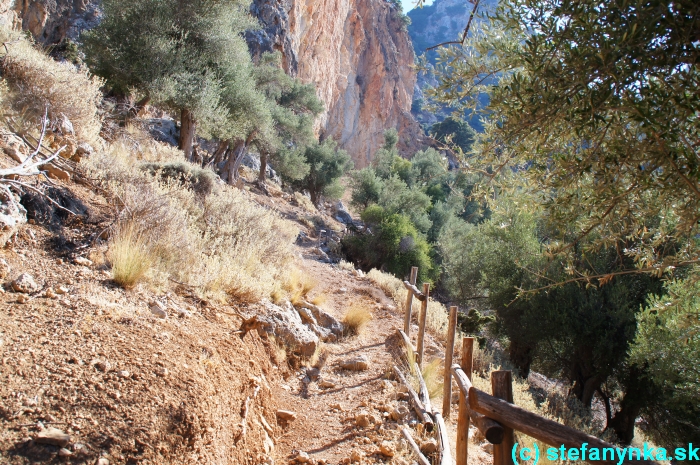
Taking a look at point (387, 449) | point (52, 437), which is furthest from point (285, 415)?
point (52, 437)

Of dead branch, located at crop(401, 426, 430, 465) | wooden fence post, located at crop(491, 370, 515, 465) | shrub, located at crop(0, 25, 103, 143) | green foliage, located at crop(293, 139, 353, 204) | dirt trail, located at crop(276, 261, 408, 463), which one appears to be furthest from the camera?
green foliage, located at crop(293, 139, 353, 204)

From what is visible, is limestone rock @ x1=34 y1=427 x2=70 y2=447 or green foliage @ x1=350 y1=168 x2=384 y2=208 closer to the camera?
limestone rock @ x1=34 y1=427 x2=70 y2=447

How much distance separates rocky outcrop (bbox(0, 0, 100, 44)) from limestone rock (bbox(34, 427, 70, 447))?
962 inches

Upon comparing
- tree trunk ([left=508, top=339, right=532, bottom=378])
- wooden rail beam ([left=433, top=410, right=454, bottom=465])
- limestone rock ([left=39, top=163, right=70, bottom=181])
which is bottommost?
tree trunk ([left=508, top=339, right=532, bottom=378])

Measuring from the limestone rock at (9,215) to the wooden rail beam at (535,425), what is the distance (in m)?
4.38

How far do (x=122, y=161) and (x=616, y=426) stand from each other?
13189 mm

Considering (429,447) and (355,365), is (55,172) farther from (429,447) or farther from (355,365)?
(429,447)

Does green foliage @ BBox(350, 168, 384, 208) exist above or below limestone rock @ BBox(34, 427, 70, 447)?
above

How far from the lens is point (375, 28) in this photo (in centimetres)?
4806

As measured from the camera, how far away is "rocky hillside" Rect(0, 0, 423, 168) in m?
22.8

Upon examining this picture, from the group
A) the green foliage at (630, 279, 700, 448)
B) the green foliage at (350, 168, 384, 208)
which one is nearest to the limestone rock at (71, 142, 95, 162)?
the green foliage at (630, 279, 700, 448)

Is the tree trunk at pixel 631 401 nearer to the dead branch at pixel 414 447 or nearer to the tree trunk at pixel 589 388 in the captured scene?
the tree trunk at pixel 589 388

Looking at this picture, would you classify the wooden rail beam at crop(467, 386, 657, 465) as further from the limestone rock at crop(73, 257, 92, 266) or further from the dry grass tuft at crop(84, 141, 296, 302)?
the limestone rock at crop(73, 257, 92, 266)

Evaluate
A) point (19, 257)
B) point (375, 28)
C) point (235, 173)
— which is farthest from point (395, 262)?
point (375, 28)
